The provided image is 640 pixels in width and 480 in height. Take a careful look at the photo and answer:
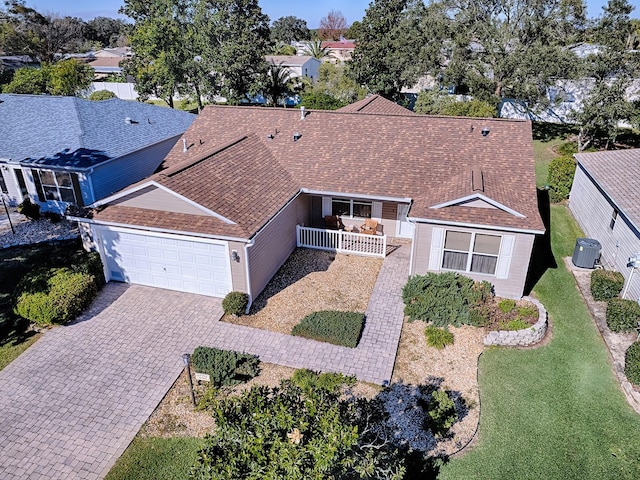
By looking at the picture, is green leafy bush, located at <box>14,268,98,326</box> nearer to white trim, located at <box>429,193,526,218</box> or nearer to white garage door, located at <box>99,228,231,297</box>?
white garage door, located at <box>99,228,231,297</box>

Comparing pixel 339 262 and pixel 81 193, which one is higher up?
pixel 81 193

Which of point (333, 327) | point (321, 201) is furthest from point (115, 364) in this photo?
point (321, 201)

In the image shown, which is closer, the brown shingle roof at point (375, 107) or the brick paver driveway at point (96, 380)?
the brick paver driveway at point (96, 380)

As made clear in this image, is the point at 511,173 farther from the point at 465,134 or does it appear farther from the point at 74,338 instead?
the point at 74,338

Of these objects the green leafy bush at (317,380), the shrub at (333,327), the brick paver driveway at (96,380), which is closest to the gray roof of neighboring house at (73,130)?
the brick paver driveway at (96,380)

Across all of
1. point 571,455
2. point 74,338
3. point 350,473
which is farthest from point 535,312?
point 74,338

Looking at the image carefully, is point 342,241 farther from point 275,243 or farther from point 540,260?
point 540,260

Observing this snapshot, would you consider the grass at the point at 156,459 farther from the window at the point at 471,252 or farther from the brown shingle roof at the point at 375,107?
the brown shingle roof at the point at 375,107
